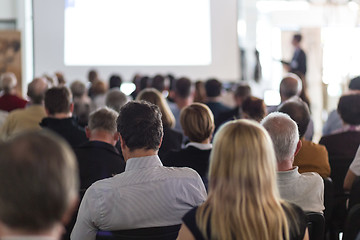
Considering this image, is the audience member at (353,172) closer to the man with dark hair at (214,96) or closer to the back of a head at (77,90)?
the man with dark hair at (214,96)

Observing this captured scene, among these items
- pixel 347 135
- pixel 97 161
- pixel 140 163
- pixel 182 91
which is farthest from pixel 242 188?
pixel 182 91

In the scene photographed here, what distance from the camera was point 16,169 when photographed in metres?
1.01

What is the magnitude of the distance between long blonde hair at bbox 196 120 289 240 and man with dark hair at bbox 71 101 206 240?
21.5 inches

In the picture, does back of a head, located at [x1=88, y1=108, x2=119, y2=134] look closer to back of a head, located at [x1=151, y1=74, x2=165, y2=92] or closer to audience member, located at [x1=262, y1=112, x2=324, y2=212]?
audience member, located at [x1=262, y1=112, x2=324, y2=212]

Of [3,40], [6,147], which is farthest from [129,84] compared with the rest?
[6,147]

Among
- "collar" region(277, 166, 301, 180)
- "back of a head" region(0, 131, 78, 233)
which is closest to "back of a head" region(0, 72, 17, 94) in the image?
"collar" region(277, 166, 301, 180)

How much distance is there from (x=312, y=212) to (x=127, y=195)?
80cm

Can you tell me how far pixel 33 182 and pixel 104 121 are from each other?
2532 millimetres

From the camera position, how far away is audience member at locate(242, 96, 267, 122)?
4.38 meters

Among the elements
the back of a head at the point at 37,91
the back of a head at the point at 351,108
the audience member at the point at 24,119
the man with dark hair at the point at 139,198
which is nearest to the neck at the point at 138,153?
the man with dark hair at the point at 139,198

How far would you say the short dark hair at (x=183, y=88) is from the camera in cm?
668

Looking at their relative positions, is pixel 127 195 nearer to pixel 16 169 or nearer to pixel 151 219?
pixel 151 219

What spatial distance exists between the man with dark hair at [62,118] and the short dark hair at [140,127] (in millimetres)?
1923

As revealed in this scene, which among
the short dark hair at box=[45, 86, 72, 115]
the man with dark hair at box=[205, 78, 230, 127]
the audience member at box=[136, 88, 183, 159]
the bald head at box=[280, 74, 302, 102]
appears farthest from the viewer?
the man with dark hair at box=[205, 78, 230, 127]
